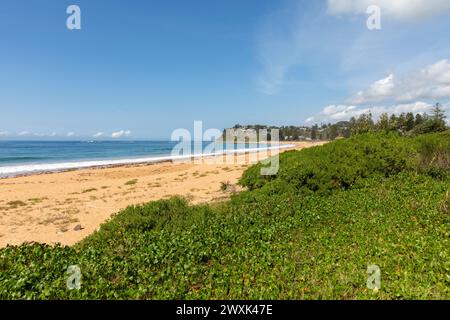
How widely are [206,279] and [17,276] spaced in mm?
2854

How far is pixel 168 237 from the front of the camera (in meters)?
6.54

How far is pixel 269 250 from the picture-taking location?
5879 mm

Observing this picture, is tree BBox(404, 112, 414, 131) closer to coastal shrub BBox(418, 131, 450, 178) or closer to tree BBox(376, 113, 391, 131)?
tree BBox(376, 113, 391, 131)

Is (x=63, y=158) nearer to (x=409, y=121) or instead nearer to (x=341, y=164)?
(x=341, y=164)

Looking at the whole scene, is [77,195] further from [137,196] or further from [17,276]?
[17,276]

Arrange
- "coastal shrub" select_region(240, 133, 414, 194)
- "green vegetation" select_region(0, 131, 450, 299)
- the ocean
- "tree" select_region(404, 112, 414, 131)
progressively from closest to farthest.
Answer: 1. "green vegetation" select_region(0, 131, 450, 299)
2. "coastal shrub" select_region(240, 133, 414, 194)
3. the ocean
4. "tree" select_region(404, 112, 414, 131)

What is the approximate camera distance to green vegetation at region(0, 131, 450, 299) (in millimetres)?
4344

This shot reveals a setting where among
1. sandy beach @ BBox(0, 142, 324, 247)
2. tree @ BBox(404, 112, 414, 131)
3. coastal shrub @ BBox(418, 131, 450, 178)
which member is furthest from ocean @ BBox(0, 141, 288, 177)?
tree @ BBox(404, 112, 414, 131)

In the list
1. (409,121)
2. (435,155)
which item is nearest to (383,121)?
(435,155)

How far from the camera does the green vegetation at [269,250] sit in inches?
171

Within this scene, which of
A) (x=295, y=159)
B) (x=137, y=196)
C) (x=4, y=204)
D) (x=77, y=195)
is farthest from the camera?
(x=77, y=195)

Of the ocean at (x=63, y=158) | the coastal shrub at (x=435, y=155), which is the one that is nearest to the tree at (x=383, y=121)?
the coastal shrub at (x=435, y=155)

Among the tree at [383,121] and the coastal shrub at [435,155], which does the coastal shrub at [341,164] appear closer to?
the coastal shrub at [435,155]
